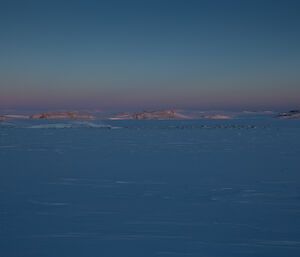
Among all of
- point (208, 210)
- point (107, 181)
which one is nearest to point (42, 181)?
point (107, 181)

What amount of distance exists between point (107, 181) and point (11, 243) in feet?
11.6

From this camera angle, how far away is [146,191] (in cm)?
623

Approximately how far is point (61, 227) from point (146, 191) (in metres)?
2.31

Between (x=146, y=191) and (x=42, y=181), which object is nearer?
(x=146, y=191)

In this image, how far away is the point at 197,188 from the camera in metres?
6.45

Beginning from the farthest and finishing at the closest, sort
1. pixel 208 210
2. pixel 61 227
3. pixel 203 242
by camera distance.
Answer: pixel 208 210 → pixel 61 227 → pixel 203 242

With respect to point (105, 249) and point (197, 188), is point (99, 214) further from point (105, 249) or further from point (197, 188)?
point (197, 188)

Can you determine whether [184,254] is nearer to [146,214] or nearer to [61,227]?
[146,214]

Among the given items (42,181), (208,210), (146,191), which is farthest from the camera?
(42,181)

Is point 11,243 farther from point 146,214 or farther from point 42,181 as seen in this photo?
point 42,181

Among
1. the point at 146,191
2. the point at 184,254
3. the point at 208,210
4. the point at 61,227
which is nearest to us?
the point at 184,254

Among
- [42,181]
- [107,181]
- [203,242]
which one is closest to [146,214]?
[203,242]

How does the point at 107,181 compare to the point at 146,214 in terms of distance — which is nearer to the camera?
the point at 146,214

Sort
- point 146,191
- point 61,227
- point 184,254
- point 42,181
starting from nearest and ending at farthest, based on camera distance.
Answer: point 184,254
point 61,227
point 146,191
point 42,181
